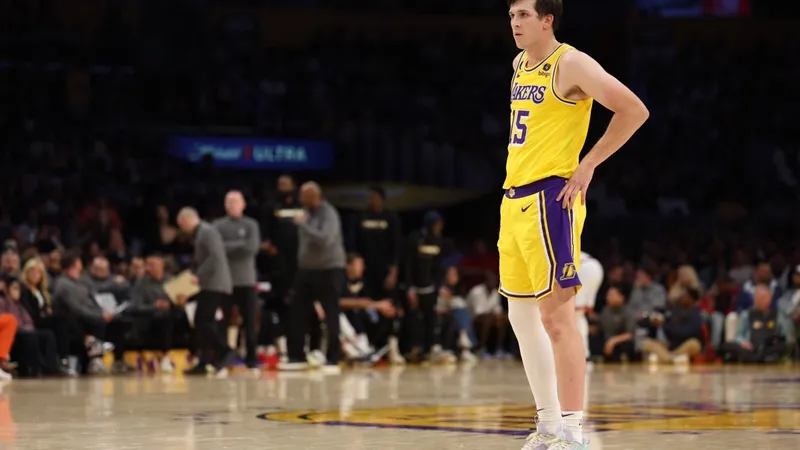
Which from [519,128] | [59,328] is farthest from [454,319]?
[519,128]

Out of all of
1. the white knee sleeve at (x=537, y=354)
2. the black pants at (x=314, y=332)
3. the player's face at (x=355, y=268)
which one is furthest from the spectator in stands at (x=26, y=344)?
the white knee sleeve at (x=537, y=354)

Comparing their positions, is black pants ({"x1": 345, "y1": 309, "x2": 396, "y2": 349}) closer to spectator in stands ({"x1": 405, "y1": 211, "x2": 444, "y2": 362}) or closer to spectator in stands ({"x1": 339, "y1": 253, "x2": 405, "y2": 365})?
spectator in stands ({"x1": 339, "y1": 253, "x2": 405, "y2": 365})

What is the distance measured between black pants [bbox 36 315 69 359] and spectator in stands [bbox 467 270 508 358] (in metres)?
6.70

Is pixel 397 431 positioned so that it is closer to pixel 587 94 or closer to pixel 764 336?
pixel 587 94

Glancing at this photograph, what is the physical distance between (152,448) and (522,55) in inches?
92.0

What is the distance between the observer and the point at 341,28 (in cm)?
2647

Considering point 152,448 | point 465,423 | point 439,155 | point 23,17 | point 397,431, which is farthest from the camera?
point 439,155

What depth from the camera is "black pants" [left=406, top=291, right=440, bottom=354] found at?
16.5m

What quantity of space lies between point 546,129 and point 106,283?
10.5m

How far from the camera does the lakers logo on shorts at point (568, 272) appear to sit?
17.5 ft

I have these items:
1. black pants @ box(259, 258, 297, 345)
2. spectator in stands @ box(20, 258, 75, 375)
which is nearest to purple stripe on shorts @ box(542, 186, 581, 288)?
spectator in stands @ box(20, 258, 75, 375)

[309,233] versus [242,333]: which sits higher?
[309,233]

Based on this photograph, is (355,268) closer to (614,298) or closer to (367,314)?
(367,314)

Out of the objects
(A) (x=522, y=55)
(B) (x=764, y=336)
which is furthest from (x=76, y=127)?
(A) (x=522, y=55)
